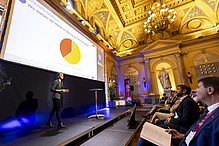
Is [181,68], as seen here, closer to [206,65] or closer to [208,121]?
[206,65]

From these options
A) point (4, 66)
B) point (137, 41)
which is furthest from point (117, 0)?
point (4, 66)

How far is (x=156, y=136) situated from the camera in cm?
109

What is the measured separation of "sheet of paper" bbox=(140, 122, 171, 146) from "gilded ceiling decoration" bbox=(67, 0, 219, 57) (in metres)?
6.99

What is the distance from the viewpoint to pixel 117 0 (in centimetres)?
747

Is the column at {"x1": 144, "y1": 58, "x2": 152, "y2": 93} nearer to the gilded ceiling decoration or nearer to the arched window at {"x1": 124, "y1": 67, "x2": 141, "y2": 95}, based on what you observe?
the arched window at {"x1": 124, "y1": 67, "x2": 141, "y2": 95}

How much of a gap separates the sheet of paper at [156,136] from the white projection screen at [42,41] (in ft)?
9.79

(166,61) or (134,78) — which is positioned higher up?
(166,61)

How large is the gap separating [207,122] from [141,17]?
10353 millimetres

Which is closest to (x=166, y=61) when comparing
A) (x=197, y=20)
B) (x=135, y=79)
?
(x=135, y=79)

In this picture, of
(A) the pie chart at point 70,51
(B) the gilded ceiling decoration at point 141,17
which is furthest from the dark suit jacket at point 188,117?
(B) the gilded ceiling decoration at point 141,17

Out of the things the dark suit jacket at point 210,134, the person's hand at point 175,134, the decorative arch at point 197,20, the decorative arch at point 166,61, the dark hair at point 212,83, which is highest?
the decorative arch at point 197,20

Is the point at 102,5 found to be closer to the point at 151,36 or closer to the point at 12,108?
the point at 151,36

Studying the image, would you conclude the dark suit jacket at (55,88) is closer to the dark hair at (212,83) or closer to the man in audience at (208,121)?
the man in audience at (208,121)

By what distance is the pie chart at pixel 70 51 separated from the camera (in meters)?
3.42
